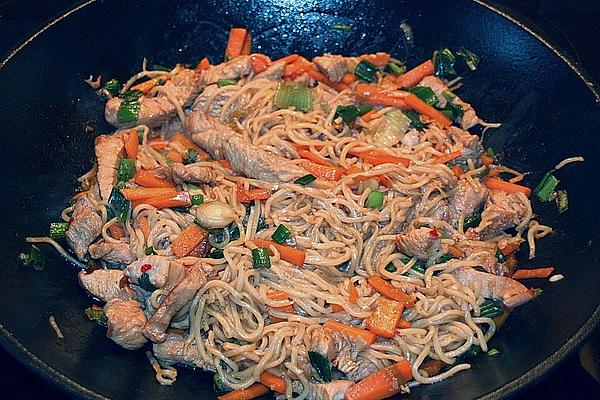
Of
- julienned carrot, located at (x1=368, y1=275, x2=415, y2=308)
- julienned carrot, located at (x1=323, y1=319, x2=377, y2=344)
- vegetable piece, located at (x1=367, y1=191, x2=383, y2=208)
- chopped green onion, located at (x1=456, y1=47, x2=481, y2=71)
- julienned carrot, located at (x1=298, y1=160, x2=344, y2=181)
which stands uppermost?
chopped green onion, located at (x1=456, y1=47, x2=481, y2=71)

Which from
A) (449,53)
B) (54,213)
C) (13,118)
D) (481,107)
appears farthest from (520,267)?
(13,118)

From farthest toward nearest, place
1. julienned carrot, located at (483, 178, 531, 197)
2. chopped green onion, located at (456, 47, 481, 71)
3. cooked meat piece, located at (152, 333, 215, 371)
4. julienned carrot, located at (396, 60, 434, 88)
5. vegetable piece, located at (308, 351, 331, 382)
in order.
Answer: julienned carrot, located at (396, 60, 434, 88)
chopped green onion, located at (456, 47, 481, 71)
julienned carrot, located at (483, 178, 531, 197)
cooked meat piece, located at (152, 333, 215, 371)
vegetable piece, located at (308, 351, 331, 382)

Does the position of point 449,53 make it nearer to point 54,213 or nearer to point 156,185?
point 156,185

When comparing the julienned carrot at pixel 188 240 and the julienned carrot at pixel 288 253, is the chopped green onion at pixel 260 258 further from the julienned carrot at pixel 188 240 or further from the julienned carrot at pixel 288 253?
the julienned carrot at pixel 188 240

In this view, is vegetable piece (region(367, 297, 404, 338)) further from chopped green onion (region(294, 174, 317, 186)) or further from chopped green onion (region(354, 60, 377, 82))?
chopped green onion (region(354, 60, 377, 82))

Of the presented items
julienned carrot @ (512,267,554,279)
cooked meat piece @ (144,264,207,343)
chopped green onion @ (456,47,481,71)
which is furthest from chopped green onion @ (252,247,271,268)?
chopped green onion @ (456,47,481,71)

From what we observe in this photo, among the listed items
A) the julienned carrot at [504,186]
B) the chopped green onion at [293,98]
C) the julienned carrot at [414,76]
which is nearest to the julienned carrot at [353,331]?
the julienned carrot at [504,186]
